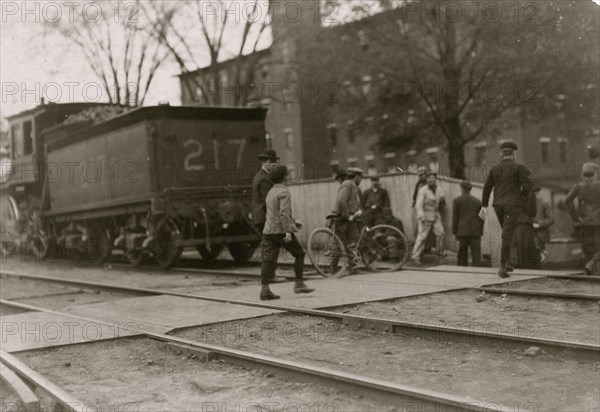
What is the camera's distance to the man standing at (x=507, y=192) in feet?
34.1

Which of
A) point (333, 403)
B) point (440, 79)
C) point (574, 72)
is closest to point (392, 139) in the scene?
point (440, 79)

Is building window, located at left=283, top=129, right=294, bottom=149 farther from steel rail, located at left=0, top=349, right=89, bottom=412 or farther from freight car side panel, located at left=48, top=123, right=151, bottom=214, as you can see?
steel rail, located at left=0, top=349, right=89, bottom=412

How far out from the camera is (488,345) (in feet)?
20.7

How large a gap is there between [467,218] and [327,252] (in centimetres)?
309

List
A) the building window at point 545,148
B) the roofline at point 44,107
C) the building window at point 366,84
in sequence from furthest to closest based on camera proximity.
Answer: the building window at point 545,148
the building window at point 366,84
the roofline at point 44,107

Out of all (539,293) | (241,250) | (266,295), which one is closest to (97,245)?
(241,250)

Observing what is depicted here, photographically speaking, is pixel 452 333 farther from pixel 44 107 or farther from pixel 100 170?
pixel 44 107

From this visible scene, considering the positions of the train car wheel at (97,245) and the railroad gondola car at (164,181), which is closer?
the railroad gondola car at (164,181)

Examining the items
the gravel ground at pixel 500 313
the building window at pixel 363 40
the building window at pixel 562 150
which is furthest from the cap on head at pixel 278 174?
the building window at pixel 562 150

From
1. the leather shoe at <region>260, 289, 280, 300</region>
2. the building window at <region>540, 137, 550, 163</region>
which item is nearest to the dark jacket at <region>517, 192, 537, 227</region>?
the leather shoe at <region>260, 289, 280, 300</region>

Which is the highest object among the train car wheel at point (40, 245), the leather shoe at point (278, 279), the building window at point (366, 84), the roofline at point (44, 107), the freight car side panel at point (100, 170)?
the building window at point (366, 84)

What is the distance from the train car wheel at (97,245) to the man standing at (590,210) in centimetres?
1030

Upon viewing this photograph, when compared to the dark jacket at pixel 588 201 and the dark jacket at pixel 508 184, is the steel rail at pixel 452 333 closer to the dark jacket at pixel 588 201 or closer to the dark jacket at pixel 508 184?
the dark jacket at pixel 508 184

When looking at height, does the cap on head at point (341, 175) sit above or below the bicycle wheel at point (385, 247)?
above
